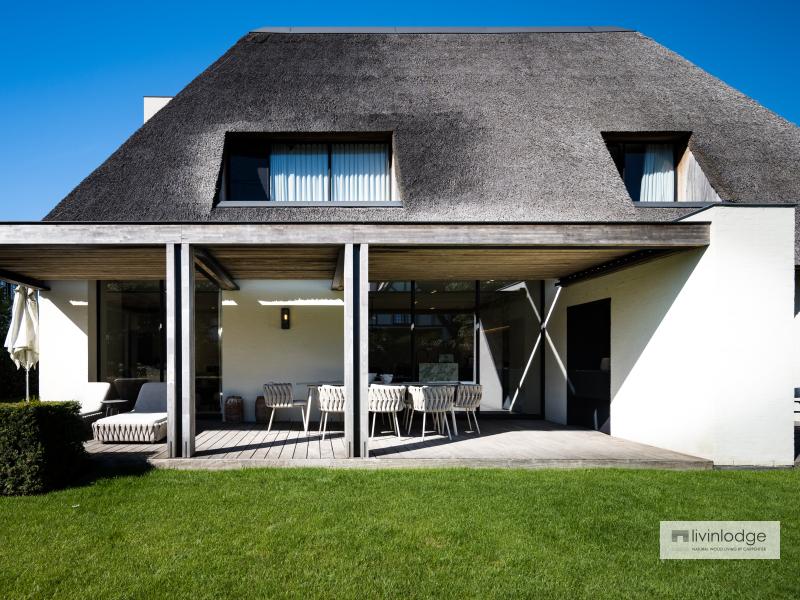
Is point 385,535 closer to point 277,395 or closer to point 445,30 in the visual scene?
point 277,395

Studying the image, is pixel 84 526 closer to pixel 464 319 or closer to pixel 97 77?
pixel 464 319

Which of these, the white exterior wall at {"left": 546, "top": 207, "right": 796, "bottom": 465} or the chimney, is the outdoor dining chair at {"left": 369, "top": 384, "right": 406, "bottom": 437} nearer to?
the white exterior wall at {"left": 546, "top": 207, "right": 796, "bottom": 465}

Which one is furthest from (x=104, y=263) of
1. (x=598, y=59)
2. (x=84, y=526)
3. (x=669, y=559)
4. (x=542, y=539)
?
(x=598, y=59)

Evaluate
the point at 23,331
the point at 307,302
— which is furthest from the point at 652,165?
the point at 23,331

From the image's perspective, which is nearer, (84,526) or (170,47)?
(84,526)

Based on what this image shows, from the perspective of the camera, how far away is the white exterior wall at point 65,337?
948cm

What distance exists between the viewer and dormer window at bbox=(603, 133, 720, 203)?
9.24 m

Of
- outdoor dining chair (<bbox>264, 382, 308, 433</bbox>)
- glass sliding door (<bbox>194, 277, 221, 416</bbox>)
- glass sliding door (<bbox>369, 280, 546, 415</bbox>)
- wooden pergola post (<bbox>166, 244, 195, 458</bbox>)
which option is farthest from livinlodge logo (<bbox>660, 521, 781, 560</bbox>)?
glass sliding door (<bbox>194, 277, 221, 416</bbox>)

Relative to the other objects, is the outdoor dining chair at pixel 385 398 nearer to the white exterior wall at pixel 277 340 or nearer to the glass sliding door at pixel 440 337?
the white exterior wall at pixel 277 340

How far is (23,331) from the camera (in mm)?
8180

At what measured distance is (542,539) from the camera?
152 inches

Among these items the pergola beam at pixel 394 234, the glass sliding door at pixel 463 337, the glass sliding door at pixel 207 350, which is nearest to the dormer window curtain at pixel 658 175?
the glass sliding door at pixel 463 337

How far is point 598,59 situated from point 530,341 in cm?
585

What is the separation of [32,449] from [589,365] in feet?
25.7
